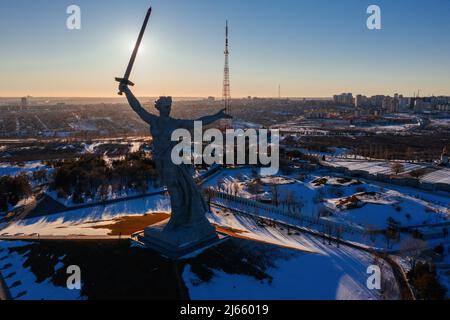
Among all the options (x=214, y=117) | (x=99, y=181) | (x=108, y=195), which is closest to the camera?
(x=214, y=117)

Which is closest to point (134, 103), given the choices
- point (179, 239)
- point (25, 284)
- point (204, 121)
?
point (204, 121)

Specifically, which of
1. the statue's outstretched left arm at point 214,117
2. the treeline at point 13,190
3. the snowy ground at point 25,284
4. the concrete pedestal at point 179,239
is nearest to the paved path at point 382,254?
the concrete pedestal at point 179,239

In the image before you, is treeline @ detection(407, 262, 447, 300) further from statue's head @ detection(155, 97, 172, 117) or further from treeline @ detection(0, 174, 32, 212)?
treeline @ detection(0, 174, 32, 212)

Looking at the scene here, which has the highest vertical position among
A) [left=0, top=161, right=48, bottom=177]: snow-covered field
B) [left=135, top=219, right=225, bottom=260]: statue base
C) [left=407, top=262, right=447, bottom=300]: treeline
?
[left=135, top=219, right=225, bottom=260]: statue base

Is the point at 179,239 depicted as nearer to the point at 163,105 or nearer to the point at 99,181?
the point at 163,105

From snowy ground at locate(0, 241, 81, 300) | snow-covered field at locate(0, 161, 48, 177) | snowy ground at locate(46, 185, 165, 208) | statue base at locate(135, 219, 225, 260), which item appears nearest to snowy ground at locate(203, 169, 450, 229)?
snowy ground at locate(46, 185, 165, 208)

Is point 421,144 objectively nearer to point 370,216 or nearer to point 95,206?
point 370,216
